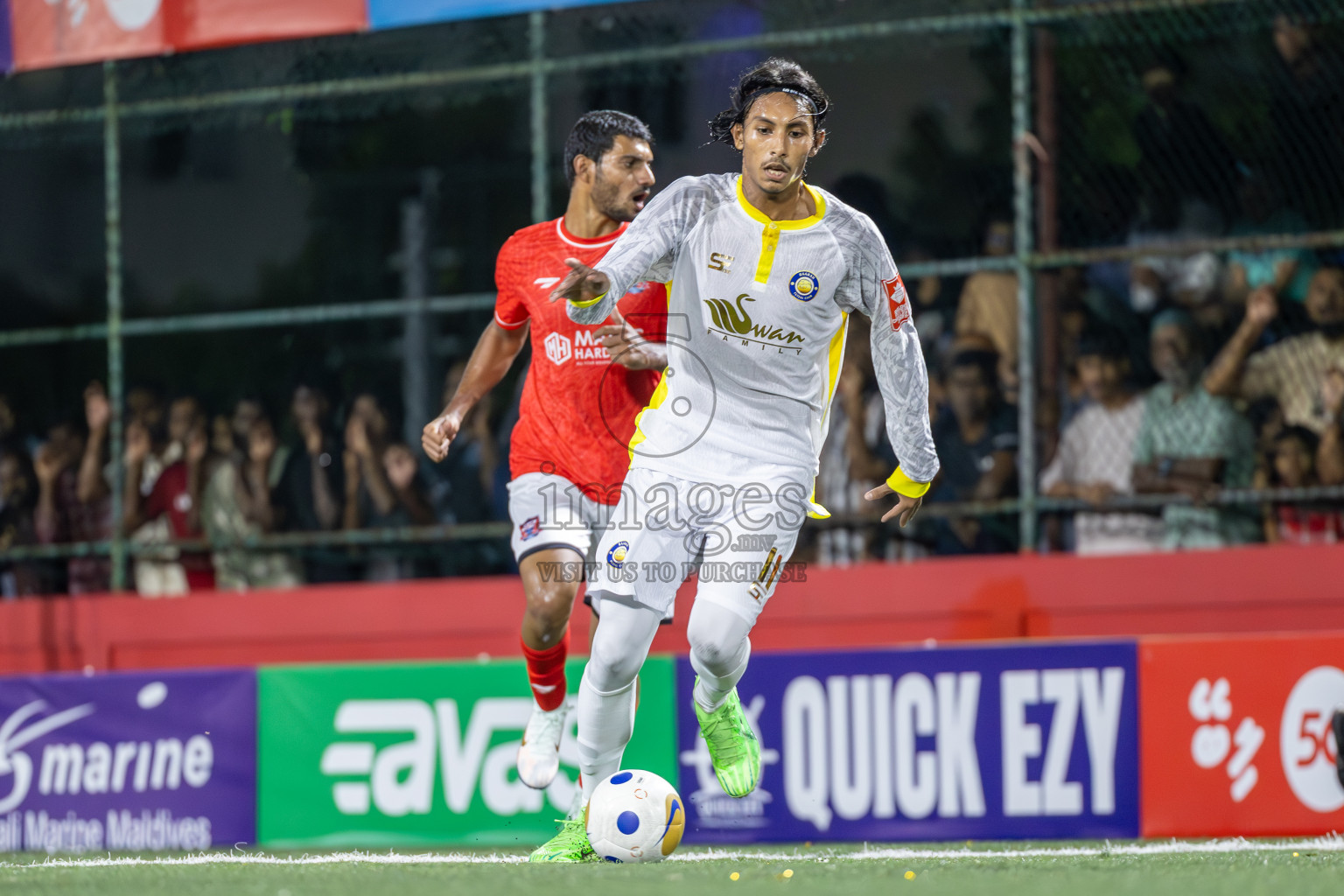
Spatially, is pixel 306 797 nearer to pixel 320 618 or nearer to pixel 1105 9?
pixel 320 618

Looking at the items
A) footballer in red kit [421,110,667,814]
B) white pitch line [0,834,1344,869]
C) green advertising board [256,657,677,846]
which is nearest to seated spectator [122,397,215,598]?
green advertising board [256,657,677,846]

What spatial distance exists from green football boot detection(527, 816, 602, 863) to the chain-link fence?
10.9ft

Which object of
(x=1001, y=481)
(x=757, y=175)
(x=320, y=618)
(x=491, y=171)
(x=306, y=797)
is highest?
(x=491, y=171)

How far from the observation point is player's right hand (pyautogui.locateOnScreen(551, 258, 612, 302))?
5055 mm

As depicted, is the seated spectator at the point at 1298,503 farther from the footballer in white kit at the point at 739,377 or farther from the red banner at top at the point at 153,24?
the red banner at top at the point at 153,24

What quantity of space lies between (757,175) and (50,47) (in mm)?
5912

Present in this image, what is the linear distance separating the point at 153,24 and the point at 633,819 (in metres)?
5.98

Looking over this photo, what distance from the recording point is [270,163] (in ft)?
40.7

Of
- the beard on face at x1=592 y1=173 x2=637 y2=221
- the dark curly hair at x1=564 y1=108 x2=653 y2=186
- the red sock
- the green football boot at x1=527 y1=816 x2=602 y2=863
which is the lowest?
the green football boot at x1=527 y1=816 x2=602 y2=863

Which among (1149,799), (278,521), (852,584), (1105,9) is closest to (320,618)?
(278,521)

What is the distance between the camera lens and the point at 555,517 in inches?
239

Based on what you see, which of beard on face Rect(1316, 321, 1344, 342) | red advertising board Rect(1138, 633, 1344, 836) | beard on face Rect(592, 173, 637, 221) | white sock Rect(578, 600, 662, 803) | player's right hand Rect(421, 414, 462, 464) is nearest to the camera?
white sock Rect(578, 600, 662, 803)

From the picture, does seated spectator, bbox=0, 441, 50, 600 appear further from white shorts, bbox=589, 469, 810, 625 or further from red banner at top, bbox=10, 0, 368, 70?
white shorts, bbox=589, 469, 810, 625

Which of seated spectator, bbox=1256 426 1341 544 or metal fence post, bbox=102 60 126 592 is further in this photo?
metal fence post, bbox=102 60 126 592
